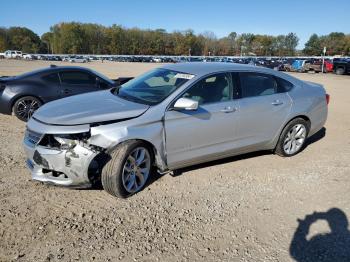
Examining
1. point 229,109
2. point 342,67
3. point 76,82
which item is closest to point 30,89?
point 76,82

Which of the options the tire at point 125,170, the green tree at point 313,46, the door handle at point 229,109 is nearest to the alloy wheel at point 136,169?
the tire at point 125,170

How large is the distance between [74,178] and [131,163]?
0.71m

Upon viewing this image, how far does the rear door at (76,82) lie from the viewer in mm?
8719

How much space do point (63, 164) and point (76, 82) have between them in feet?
17.2

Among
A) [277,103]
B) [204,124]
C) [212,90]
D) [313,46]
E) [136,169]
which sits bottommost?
[136,169]

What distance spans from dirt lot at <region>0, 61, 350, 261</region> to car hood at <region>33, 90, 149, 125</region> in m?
0.98

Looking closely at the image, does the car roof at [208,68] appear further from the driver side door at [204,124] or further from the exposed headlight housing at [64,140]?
the exposed headlight housing at [64,140]

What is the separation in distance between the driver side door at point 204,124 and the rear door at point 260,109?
0.22 metres

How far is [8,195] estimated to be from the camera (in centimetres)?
437

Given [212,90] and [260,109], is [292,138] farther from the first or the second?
[212,90]

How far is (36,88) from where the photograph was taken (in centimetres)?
849

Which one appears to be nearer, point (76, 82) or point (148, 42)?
point (76, 82)

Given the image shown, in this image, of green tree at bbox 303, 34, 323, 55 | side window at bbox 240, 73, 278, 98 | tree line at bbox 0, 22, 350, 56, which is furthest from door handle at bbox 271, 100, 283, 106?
green tree at bbox 303, 34, 323, 55

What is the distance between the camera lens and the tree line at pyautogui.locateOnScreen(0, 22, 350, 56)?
139m
